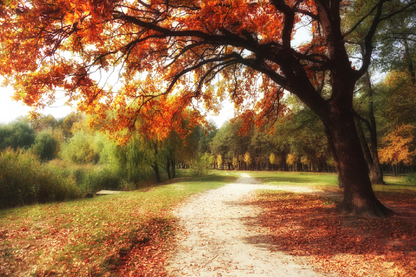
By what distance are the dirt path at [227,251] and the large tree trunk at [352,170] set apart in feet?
10.0

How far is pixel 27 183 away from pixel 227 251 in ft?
29.4

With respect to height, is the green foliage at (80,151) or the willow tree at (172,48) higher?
the willow tree at (172,48)

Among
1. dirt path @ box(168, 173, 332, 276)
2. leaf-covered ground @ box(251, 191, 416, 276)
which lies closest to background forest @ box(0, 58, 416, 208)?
leaf-covered ground @ box(251, 191, 416, 276)

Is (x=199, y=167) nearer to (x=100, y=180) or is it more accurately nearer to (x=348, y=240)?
(x=100, y=180)

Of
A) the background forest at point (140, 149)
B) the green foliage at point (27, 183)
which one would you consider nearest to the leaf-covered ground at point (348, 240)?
the background forest at point (140, 149)

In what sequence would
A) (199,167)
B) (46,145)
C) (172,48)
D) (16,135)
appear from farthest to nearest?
(46,145)
(16,135)
(199,167)
(172,48)

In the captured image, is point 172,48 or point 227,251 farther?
point 172,48

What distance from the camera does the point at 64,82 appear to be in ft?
19.3

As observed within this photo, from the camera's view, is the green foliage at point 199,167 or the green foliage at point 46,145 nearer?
the green foliage at point 199,167

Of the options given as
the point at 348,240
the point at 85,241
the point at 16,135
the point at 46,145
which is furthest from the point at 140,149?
the point at 16,135

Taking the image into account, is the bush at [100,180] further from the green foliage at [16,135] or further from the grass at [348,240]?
the green foliage at [16,135]

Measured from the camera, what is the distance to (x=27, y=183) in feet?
28.6

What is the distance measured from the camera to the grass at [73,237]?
3451 mm

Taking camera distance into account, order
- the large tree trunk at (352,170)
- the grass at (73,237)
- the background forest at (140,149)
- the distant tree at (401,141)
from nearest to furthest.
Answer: the grass at (73,237), the large tree trunk at (352,170), the background forest at (140,149), the distant tree at (401,141)
